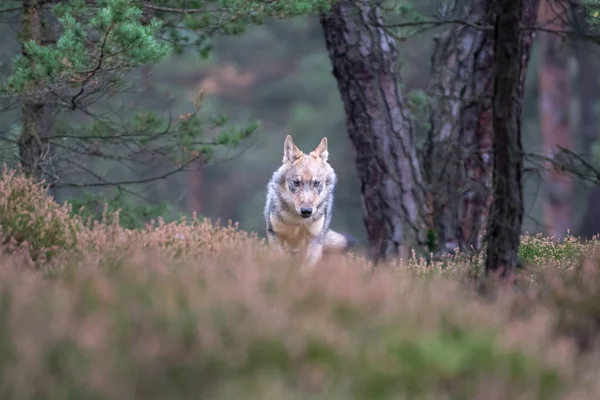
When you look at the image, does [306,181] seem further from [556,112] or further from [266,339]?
[556,112]

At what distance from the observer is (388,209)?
499 inches

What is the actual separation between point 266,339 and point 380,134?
856 cm

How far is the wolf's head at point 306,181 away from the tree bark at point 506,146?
296 centimetres

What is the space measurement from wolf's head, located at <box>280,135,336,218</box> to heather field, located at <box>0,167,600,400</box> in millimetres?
4213

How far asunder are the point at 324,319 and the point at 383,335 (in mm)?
313

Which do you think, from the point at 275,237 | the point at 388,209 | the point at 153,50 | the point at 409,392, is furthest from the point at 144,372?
the point at 388,209

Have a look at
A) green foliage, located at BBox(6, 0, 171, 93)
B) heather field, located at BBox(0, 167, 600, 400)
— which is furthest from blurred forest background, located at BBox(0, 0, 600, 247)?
heather field, located at BBox(0, 167, 600, 400)

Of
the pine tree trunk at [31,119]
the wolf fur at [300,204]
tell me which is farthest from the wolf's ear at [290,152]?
the pine tree trunk at [31,119]

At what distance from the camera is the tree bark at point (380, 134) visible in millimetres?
12445

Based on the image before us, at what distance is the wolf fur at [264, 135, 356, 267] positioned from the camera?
33.6ft

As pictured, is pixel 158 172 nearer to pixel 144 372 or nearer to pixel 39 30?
pixel 39 30

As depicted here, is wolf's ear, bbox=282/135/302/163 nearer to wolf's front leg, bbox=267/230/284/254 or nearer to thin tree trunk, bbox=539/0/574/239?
wolf's front leg, bbox=267/230/284/254

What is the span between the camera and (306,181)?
10500 mm

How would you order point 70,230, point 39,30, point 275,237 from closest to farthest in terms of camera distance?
point 70,230, point 275,237, point 39,30
